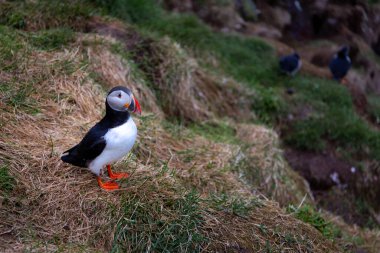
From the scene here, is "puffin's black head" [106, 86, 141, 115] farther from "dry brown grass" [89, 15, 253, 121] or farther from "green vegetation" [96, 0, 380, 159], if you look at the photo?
"green vegetation" [96, 0, 380, 159]

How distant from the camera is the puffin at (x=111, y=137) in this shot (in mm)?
3168

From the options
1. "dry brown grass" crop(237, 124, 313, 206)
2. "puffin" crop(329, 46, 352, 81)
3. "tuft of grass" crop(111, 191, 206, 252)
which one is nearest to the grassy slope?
"tuft of grass" crop(111, 191, 206, 252)

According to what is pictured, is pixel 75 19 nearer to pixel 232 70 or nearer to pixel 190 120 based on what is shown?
pixel 190 120

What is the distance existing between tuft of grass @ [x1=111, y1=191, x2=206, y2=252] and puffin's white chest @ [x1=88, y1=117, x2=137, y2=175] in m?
0.29

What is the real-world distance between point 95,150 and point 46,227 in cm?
52

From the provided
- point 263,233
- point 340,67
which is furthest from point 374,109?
point 263,233

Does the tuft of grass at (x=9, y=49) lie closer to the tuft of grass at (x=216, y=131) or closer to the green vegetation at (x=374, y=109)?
the tuft of grass at (x=216, y=131)

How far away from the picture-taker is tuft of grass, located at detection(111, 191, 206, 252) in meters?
3.14

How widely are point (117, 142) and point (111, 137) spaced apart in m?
0.05

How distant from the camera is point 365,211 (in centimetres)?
652

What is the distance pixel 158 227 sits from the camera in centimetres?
322

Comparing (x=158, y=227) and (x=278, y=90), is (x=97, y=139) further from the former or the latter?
(x=278, y=90)

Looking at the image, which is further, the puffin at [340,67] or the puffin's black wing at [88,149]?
A: the puffin at [340,67]

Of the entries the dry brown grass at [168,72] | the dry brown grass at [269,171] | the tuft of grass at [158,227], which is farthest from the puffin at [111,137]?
the dry brown grass at [168,72]
